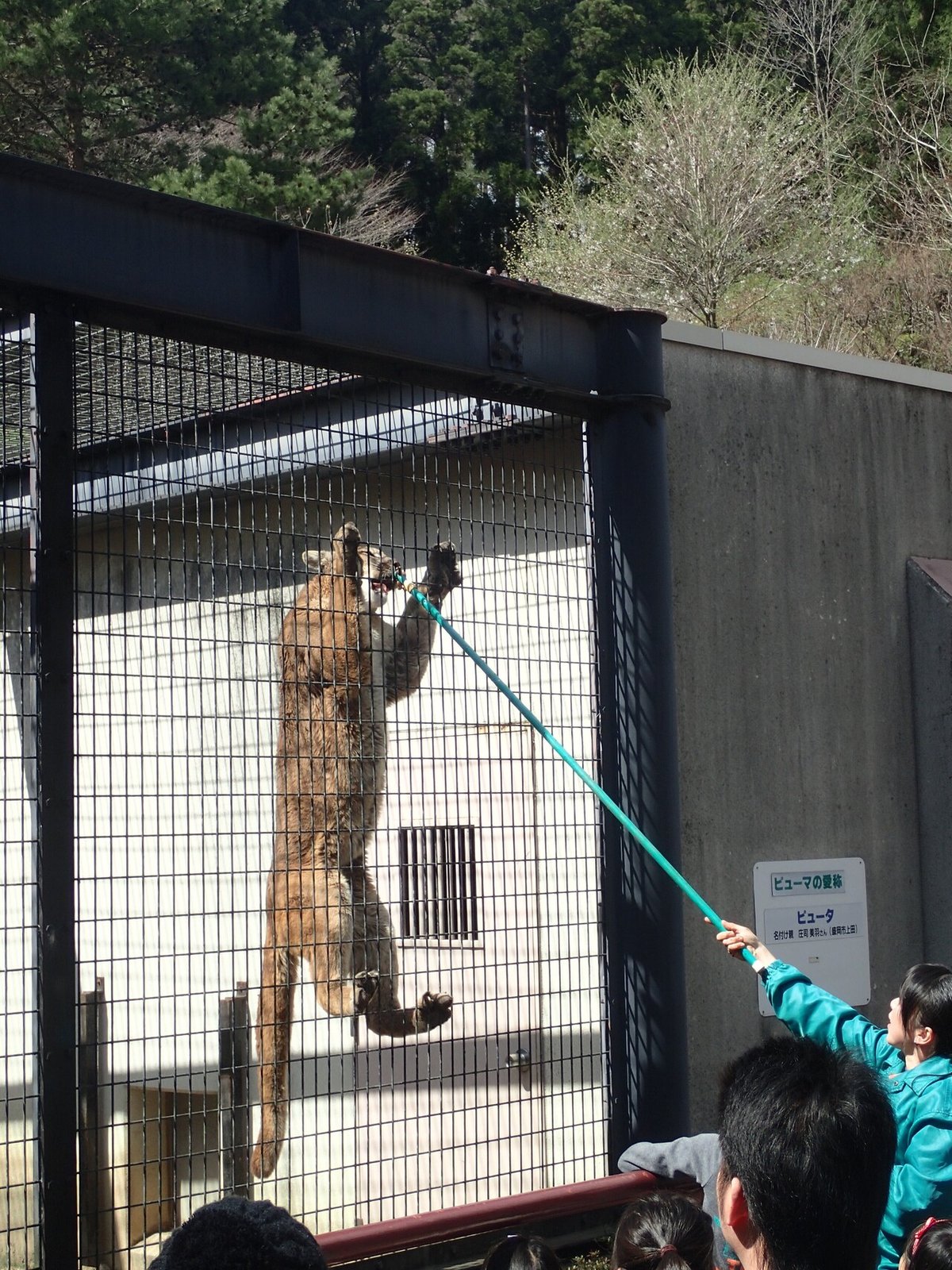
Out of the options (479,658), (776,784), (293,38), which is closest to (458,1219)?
(479,658)

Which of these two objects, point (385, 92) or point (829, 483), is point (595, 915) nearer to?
point (829, 483)

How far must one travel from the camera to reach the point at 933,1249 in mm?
2529

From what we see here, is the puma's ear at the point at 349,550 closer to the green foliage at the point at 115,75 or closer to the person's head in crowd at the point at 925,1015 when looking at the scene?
the person's head in crowd at the point at 925,1015

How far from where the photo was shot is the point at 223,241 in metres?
4.78

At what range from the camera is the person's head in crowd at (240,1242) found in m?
1.79

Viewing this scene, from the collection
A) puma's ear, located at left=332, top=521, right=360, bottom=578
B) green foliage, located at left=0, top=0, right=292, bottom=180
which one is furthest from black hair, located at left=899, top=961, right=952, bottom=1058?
green foliage, located at left=0, top=0, right=292, bottom=180

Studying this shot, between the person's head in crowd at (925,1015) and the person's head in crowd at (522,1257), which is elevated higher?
the person's head in crowd at (925,1015)

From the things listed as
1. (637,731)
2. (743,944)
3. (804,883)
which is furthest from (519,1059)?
(743,944)

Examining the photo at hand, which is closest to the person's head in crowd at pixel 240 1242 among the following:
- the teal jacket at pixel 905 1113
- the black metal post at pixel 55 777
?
the teal jacket at pixel 905 1113

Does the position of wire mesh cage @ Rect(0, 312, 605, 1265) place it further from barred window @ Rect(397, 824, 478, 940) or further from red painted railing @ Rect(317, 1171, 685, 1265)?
red painted railing @ Rect(317, 1171, 685, 1265)

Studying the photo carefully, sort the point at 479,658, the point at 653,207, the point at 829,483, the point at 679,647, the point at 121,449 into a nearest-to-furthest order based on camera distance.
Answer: the point at 121,449, the point at 479,658, the point at 679,647, the point at 829,483, the point at 653,207

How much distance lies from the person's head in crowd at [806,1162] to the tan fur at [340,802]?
3104mm

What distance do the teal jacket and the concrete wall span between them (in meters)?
2.68

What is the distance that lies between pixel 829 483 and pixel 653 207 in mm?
18037
